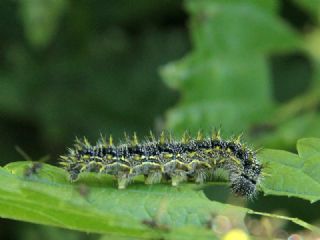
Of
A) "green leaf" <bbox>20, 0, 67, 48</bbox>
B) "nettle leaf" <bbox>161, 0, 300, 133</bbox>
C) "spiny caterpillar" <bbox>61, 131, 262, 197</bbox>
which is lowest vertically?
"spiny caterpillar" <bbox>61, 131, 262, 197</bbox>

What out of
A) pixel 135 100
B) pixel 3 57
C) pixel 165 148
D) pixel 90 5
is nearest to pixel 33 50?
pixel 3 57

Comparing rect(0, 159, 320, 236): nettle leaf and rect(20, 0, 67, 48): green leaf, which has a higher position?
rect(20, 0, 67, 48): green leaf

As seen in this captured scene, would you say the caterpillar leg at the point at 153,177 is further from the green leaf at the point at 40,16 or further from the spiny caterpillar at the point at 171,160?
the green leaf at the point at 40,16

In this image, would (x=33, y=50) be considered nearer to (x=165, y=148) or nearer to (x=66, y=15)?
(x=66, y=15)

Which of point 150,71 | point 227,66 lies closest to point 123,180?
point 227,66

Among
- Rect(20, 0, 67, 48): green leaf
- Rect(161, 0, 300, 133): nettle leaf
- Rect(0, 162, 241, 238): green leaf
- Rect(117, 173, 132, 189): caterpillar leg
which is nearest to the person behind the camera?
Rect(0, 162, 241, 238): green leaf

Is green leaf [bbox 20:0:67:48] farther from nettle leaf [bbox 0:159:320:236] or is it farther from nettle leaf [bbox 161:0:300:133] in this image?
nettle leaf [bbox 0:159:320:236]

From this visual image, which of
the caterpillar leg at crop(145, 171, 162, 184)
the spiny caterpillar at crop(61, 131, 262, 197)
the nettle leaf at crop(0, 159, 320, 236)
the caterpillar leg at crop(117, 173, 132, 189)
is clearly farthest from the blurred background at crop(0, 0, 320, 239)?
the nettle leaf at crop(0, 159, 320, 236)

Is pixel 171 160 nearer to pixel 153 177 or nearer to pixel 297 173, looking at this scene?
pixel 153 177
